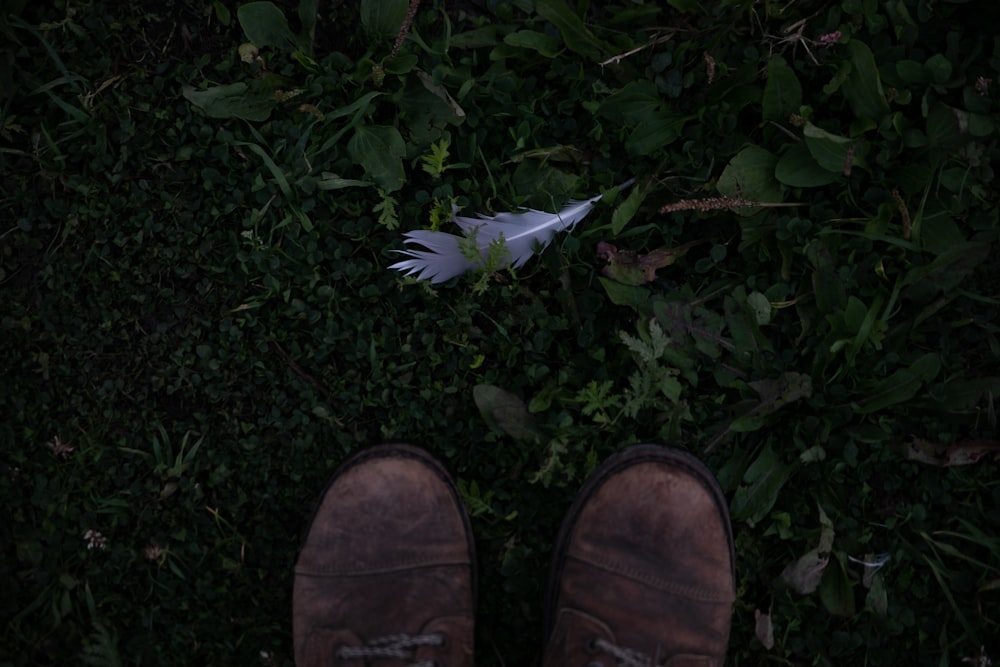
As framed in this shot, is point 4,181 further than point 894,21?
Yes

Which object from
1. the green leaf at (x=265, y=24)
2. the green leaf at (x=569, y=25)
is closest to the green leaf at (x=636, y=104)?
the green leaf at (x=569, y=25)

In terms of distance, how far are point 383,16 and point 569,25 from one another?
59 cm

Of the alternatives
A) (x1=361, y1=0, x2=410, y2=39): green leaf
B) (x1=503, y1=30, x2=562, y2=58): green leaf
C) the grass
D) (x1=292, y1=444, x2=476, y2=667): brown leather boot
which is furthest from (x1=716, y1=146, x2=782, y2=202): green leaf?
(x1=292, y1=444, x2=476, y2=667): brown leather boot

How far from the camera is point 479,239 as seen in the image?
7.85 ft

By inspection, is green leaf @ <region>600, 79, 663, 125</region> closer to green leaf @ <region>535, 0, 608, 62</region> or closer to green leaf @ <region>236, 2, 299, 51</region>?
green leaf @ <region>535, 0, 608, 62</region>

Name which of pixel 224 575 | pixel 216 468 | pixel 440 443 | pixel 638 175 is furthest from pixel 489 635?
pixel 638 175

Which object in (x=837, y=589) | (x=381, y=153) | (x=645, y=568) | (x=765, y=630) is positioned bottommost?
(x=765, y=630)

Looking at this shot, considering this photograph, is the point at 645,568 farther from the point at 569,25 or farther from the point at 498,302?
the point at 569,25

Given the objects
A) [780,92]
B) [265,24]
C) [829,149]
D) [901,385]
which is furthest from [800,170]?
[265,24]

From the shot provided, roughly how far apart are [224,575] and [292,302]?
919 mm

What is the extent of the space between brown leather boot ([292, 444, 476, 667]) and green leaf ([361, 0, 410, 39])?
1.33 meters

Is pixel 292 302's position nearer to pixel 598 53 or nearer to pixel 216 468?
pixel 216 468

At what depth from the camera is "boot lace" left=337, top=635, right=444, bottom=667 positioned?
7.63 feet

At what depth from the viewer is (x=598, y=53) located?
242 cm
